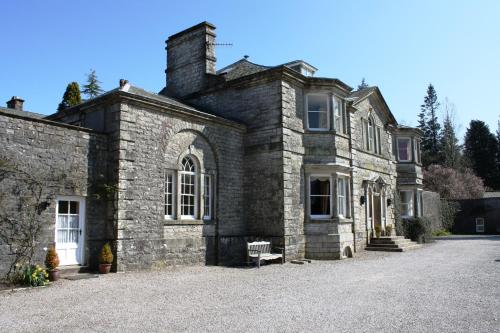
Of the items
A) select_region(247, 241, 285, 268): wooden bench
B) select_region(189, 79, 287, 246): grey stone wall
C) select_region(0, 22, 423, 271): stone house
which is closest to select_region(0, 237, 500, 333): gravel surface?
select_region(247, 241, 285, 268): wooden bench

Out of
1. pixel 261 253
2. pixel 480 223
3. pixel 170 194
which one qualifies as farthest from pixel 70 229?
pixel 480 223

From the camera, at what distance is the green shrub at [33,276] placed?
33.9ft

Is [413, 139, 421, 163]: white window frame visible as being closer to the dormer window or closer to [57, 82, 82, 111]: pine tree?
the dormer window

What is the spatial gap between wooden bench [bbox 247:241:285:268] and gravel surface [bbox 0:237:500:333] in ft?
3.72

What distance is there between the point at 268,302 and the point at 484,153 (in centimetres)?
5049

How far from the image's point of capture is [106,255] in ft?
39.6

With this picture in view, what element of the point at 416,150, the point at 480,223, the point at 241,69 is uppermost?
the point at 241,69

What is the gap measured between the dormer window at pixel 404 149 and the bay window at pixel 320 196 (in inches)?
438

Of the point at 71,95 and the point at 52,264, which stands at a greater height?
the point at 71,95

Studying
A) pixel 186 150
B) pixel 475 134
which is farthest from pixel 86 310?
pixel 475 134

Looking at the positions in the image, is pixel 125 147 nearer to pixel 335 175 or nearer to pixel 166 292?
pixel 166 292

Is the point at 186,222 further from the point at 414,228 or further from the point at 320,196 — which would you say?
the point at 414,228

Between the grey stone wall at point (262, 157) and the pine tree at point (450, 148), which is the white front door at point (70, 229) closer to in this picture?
the grey stone wall at point (262, 157)

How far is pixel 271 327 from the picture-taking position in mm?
6695
